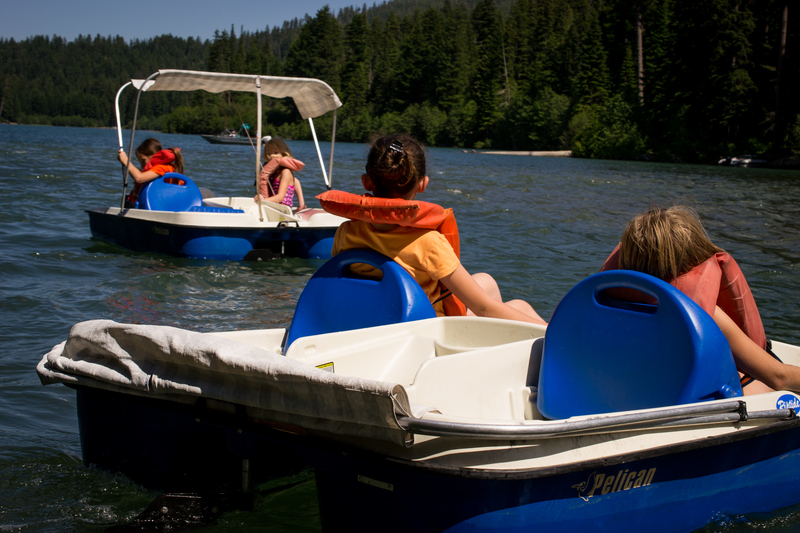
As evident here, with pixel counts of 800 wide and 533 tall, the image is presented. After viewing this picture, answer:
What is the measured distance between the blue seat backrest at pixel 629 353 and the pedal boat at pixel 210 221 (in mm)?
6007

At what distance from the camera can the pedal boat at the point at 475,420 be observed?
2.10 meters

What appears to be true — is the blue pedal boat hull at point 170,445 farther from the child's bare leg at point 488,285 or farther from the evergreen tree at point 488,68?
the evergreen tree at point 488,68

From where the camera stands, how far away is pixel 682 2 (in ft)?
171

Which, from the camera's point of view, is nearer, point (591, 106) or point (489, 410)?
point (489, 410)

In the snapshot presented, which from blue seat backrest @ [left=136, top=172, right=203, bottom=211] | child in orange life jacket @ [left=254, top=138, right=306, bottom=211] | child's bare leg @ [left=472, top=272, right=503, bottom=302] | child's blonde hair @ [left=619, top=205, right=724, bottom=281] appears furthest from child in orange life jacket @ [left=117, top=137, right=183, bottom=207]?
child's blonde hair @ [left=619, top=205, right=724, bottom=281]

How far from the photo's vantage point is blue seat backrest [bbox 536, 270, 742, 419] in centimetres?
238

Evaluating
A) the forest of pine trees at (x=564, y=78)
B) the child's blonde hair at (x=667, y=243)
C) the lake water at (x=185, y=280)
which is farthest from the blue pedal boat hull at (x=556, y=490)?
the forest of pine trees at (x=564, y=78)

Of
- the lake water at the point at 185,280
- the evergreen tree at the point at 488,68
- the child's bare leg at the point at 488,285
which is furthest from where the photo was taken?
the evergreen tree at the point at 488,68

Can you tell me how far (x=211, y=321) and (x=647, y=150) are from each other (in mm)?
46238

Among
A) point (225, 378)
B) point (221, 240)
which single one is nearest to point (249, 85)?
point (221, 240)

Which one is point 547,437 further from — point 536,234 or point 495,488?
point 536,234

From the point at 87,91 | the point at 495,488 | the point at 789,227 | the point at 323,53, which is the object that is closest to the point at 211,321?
the point at 495,488

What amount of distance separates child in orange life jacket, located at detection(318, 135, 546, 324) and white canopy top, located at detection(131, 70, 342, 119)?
17.2 ft

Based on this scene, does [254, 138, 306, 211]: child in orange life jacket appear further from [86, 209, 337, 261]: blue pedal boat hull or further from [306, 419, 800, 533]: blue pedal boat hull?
[306, 419, 800, 533]: blue pedal boat hull
